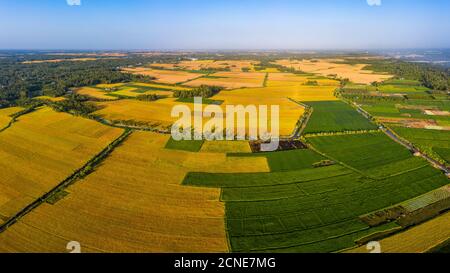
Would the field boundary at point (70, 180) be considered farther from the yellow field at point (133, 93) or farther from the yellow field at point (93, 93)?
the yellow field at point (133, 93)

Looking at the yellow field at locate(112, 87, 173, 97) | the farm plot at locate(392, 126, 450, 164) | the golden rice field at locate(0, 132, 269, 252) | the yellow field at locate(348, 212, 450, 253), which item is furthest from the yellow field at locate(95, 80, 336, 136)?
the yellow field at locate(348, 212, 450, 253)

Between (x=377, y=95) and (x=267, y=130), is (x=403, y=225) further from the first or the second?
(x=377, y=95)

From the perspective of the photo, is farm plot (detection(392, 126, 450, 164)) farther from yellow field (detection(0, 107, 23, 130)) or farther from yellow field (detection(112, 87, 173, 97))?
yellow field (detection(0, 107, 23, 130))

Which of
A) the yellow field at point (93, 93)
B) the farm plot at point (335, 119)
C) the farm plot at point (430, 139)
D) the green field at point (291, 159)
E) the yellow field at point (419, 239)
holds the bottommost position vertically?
the yellow field at point (419, 239)

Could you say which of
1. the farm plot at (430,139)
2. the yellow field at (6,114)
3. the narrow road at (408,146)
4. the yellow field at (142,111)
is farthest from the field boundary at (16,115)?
the farm plot at (430,139)

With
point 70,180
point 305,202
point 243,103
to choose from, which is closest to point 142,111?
point 243,103
